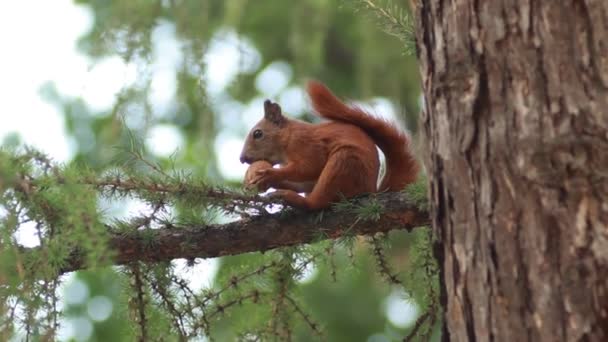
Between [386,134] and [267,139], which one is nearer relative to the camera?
[386,134]

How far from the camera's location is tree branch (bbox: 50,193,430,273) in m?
1.77

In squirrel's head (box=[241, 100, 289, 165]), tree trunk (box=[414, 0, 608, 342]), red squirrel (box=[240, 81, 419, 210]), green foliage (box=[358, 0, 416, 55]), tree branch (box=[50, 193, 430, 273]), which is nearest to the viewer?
tree trunk (box=[414, 0, 608, 342])

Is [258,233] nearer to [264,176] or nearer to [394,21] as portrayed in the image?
[264,176]

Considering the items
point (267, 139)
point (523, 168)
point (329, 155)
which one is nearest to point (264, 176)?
point (329, 155)

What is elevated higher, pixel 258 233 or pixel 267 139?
pixel 267 139

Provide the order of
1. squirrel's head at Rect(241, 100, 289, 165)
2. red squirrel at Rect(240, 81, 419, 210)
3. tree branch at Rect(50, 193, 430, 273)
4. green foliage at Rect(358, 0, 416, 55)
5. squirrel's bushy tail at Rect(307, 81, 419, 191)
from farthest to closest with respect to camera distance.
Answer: squirrel's head at Rect(241, 100, 289, 165)
squirrel's bushy tail at Rect(307, 81, 419, 191)
red squirrel at Rect(240, 81, 419, 210)
green foliage at Rect(358, 0, 416, 55)
tree branch at Rect(50, 193, 430, 273)

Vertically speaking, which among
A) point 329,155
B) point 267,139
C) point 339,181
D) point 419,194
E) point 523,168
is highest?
point 267,139

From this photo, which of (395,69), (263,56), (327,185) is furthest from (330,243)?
(263,56)

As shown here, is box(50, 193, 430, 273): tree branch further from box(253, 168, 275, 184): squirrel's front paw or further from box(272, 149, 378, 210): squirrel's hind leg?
box(253, 168, 275, 184): squirrel's front paw

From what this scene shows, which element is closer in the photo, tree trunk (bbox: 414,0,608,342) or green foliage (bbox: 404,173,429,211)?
tree trunk (bbox: 414,0,608,342)

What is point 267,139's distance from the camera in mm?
2314

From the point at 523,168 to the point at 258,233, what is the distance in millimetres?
695

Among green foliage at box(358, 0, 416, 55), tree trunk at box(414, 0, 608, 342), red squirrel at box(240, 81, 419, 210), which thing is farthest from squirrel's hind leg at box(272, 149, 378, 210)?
tree trunk at box(414, 0, 608, 342)

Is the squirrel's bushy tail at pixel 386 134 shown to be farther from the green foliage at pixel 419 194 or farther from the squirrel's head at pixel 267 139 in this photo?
the green foliage at pixel 419 194
